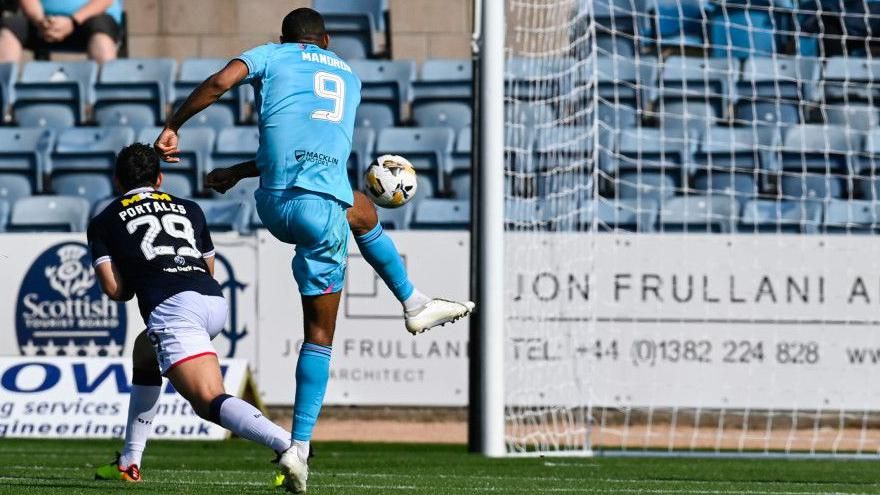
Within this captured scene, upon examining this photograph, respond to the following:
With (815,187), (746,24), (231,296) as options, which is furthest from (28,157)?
(815,187)

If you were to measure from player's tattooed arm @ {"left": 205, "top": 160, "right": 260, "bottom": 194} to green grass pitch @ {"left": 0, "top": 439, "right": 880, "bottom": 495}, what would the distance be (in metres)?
1.24

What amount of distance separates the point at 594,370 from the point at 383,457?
8.94 feet

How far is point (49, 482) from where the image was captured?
693 cm

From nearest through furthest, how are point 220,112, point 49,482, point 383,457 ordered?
1. point 49,482
2. point 383,457
3. point 220,112

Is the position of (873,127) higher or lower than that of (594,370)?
higher

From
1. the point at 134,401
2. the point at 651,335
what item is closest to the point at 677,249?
the point at 651,335

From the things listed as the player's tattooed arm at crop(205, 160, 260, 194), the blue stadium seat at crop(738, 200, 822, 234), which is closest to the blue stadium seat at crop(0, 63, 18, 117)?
the blue stadium seat at crop(738, 200, 822, 234)

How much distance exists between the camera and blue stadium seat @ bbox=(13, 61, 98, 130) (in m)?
16.0

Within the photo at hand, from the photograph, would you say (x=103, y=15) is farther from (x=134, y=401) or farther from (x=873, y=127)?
(x=134, y=401)

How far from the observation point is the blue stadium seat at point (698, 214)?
13906 millimetres

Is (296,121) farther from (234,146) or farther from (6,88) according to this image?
(6,88)

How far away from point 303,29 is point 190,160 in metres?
8.69

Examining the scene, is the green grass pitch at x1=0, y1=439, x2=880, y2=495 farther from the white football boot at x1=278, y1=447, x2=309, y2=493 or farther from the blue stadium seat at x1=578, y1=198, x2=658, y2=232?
the blue stadium seat at x1=578, y1=198, x2=658, y2=232

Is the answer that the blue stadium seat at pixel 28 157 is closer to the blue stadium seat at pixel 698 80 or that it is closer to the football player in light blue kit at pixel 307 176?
the blue stadium seat at pixel 698 80
